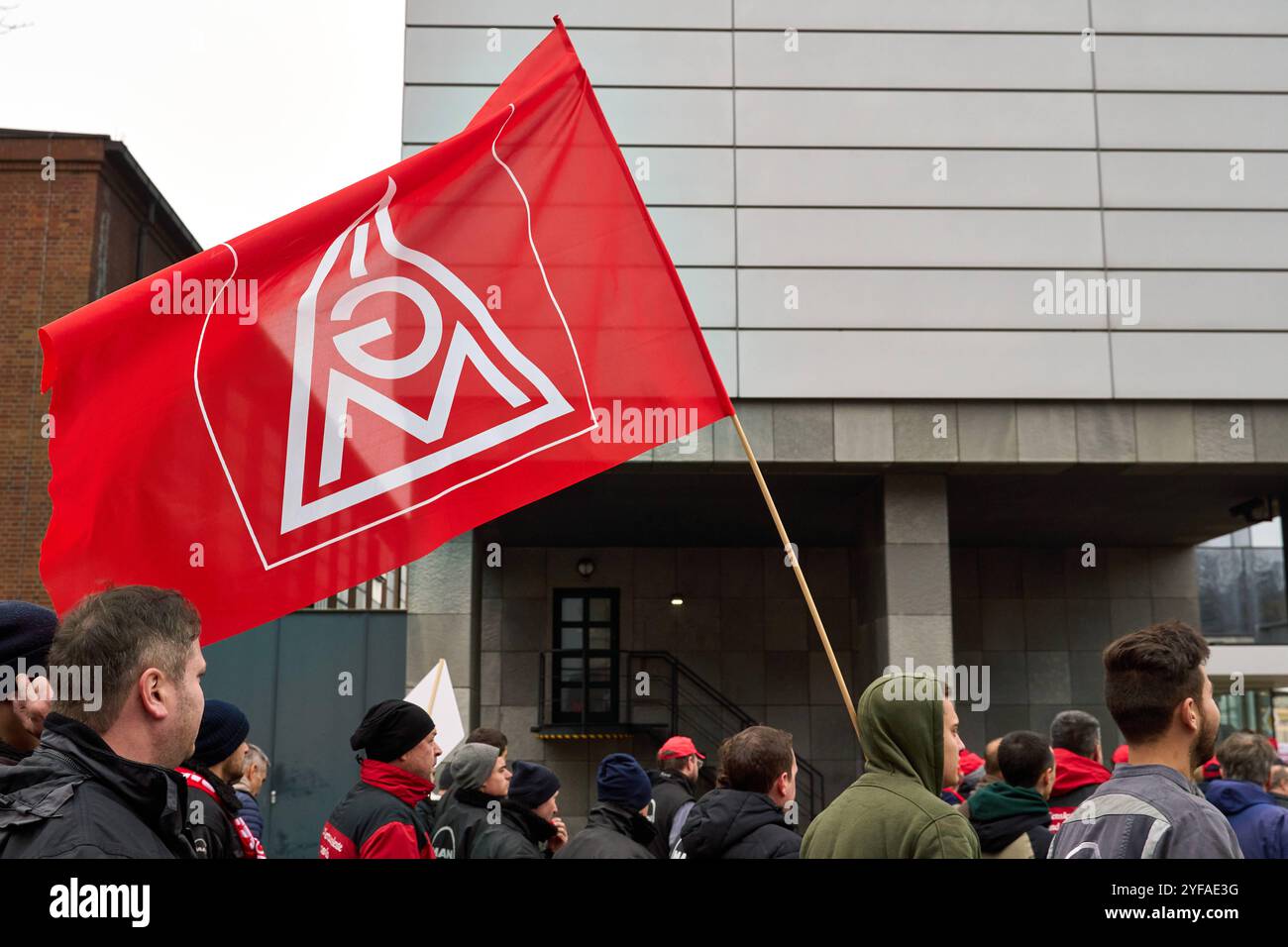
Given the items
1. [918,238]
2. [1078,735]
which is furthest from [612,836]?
[918,238]

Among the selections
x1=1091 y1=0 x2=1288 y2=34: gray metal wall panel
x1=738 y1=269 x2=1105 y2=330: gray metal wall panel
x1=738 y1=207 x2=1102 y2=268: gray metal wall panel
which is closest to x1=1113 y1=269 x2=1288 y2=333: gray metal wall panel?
x1=738 y1=269 x2=1105 y2=330: gray metal wall panel

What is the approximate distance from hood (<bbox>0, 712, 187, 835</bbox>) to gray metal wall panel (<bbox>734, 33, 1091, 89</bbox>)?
50.3ft

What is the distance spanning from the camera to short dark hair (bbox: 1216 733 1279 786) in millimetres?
5344

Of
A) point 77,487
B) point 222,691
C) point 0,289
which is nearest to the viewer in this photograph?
point 77,487

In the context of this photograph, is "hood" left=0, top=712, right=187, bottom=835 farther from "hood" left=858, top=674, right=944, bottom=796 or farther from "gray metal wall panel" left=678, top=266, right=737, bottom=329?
"gray metal wall panel" left=678, top=266, right=737, bottom=329

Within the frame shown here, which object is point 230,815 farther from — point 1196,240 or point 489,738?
point 1196,240

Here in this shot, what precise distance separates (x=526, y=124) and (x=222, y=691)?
46.8 feet

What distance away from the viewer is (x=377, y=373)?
5734 millimetres

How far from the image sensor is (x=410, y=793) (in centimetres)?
525

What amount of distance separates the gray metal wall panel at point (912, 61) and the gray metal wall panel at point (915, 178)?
1.00m

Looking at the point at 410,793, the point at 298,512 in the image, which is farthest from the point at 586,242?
the point at 410,793

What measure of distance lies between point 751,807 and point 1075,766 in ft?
6.86

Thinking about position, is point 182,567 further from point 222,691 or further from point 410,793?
point 222,691

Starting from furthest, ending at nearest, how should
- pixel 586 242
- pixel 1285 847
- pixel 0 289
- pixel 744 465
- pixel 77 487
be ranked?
pixel 0 289 < pixel 744 465 < pixel 586 242 < pixel 77 487 < pixel 1285 847
